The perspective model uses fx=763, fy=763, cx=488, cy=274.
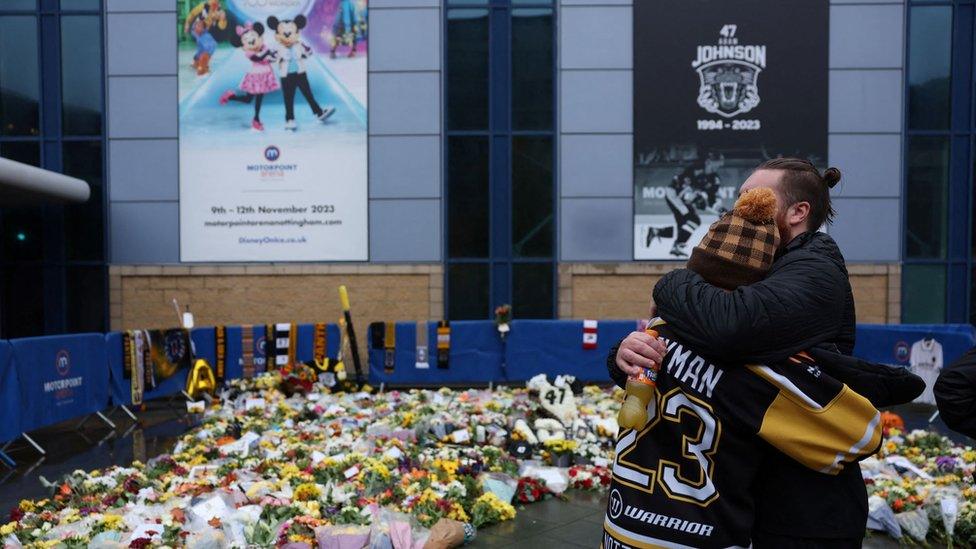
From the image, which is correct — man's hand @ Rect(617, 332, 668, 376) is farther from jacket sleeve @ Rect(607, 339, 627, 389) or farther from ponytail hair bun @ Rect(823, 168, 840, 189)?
ponytail hair bun @ Rect(823, 168, 840, 189)

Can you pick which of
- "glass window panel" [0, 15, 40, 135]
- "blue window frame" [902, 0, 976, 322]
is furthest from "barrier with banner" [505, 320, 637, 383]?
"glass window panel" [0, 15, 40, 135]

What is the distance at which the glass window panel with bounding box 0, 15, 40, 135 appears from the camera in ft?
56.1

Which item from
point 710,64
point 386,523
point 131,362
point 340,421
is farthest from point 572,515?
point 710,64

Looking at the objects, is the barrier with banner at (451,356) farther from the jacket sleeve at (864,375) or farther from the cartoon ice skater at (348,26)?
the jacket sleeve at (864,375)

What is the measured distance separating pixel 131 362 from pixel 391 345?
454 centimetres

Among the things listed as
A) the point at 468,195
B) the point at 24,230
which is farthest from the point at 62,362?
the point at 468,195

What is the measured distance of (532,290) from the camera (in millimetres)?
17156

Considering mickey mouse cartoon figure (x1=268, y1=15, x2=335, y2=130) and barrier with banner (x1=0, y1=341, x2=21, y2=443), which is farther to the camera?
mickey mouse cartoon figure (x1=268, y1=15, x2=335, y2=130)

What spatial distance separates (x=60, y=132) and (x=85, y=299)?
3771mm

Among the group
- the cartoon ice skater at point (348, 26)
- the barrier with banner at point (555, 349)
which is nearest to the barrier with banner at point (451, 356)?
the barrier with banner at point (555, 349)

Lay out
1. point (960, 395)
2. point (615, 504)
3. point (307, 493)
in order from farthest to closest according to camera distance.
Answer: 1. point (307, 493)
2. point (960, 395)
3. point (615, 504)

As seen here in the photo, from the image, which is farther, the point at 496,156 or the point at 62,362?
the point at 496,156

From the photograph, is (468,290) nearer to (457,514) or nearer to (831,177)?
(457,514)

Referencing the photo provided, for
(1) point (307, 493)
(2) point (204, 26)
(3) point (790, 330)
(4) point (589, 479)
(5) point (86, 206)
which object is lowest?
(4) point (589, 479)
